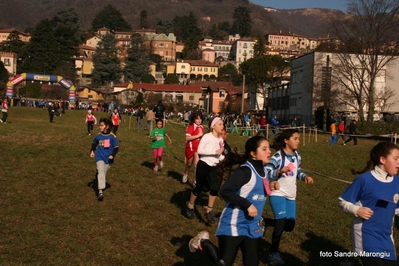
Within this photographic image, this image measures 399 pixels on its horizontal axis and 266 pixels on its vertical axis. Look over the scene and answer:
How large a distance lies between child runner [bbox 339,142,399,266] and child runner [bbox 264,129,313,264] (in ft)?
6.08

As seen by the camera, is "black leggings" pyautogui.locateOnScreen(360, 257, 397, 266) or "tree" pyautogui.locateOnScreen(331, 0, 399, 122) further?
"tree" pyautogui.locateOnScreen(331, 0, 399, 122)

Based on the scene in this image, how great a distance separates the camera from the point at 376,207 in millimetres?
5059

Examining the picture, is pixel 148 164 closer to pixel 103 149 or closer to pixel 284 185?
pixel 103 149

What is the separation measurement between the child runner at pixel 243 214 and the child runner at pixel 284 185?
56.7 inches

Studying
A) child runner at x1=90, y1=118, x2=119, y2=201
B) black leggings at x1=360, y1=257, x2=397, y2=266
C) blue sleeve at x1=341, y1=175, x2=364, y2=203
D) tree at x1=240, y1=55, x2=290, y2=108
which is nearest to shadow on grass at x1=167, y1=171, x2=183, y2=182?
child runner at x1=90, y1=118, x2=119, y2=201

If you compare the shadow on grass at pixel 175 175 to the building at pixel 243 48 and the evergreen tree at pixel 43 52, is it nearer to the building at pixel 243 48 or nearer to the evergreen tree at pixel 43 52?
the evergreen tree at pixel 43 52

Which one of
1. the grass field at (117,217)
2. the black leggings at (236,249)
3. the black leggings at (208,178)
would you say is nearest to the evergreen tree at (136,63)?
the grass field at (117,217)

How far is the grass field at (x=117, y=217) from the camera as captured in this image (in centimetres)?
742

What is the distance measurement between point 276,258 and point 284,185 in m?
1.07

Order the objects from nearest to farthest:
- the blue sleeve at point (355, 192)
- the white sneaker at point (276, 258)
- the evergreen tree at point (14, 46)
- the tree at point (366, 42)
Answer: the blue sleeve at point (355, 192) → the white sneaker at point (276, 258) → the tree at point (366, 42) → the evergreen tree at point (14, 46)

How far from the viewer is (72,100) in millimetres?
69000

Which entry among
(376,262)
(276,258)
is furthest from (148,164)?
(376,262)

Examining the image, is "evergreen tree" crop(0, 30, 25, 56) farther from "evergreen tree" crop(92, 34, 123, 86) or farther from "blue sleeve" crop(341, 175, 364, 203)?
"blue sleeve" crop(341, 175, 364, 203)

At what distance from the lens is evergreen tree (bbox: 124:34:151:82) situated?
133 meters
